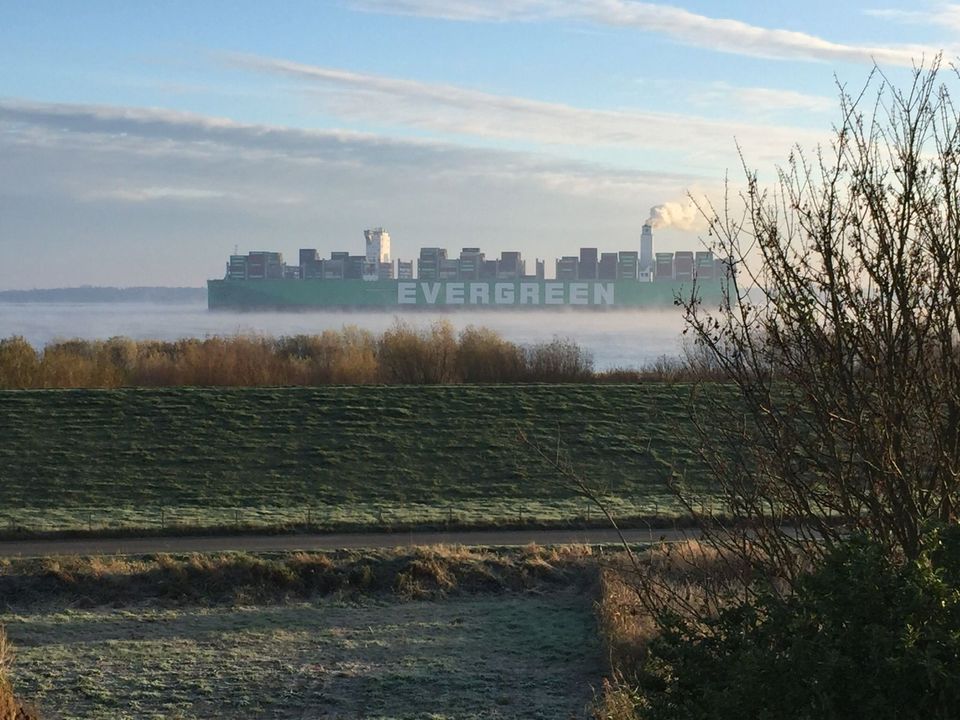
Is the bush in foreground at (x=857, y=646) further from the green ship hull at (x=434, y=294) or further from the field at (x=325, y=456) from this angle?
the green ship hull at (x=434, y=294)

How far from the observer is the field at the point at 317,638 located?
33.4 ft

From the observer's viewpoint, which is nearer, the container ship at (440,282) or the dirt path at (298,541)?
the dirt path at (298,541)

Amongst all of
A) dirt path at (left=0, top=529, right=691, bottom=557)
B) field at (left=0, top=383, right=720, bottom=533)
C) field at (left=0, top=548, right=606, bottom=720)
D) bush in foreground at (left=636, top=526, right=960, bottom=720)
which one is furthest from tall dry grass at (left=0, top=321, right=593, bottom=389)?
bush in foreground at (left=636, top=526, right=960, bottom=720)

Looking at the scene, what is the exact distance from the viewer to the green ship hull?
497ft

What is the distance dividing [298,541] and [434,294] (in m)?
137

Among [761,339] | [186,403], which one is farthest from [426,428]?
[761,339]

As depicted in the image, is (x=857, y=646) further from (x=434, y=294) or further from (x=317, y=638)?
(x=434, y=294)

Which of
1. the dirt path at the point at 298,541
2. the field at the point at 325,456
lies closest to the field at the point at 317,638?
the dirt path at the point at 298,541

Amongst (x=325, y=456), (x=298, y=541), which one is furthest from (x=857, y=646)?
(x=325, y=456)

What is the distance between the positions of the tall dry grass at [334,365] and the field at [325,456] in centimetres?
510

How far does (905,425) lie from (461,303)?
5859 inches

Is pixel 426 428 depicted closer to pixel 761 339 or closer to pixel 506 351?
pixel 506 351

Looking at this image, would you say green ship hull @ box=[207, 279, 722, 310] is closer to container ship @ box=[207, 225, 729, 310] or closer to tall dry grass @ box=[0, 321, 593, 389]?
container ship @ box=[207, 225, 729, 310]

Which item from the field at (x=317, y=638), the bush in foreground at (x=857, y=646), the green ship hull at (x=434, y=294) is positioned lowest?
the field at (x=317, y=638)
